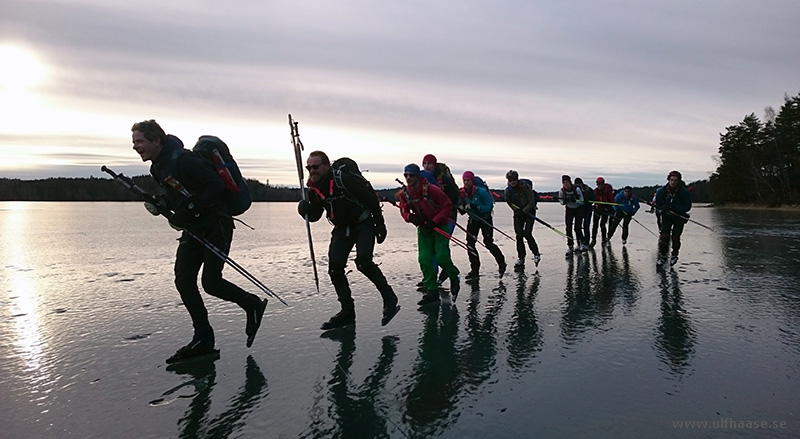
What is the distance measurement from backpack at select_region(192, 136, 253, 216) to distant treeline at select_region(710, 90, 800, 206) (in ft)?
230

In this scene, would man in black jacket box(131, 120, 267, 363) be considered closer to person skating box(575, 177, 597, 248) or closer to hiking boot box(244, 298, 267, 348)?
hiking boot box(244, 298, 267, 348)

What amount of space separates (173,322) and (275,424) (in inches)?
131

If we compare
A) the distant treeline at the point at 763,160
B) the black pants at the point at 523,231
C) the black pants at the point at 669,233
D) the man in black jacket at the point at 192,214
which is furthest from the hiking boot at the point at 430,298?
the distant treeline at the point at 763,160

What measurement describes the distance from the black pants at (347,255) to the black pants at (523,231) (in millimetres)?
5662

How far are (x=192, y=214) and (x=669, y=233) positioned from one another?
10416 millimetres

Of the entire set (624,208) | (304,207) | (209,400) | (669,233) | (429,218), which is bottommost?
(209,400)

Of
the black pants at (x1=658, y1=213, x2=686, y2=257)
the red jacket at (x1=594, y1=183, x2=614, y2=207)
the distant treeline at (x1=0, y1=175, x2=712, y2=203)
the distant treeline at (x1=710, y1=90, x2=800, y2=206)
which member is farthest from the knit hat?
the distant treeline at (x1=0, y1=175, x2=712, y2=203)

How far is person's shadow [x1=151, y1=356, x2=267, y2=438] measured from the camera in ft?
Answer: 11.4

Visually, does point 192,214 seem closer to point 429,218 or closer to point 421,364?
point 421,364

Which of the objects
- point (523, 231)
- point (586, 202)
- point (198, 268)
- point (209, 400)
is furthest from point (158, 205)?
point (586, 202)

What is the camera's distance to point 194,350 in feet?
16.0

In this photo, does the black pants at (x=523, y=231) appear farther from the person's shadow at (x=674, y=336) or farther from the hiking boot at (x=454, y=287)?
the hiking boot at (x=454, y=287)

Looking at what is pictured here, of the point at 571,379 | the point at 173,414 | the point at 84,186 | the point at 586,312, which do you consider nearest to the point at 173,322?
the point at 173,414

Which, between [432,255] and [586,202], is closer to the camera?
[432,255]
